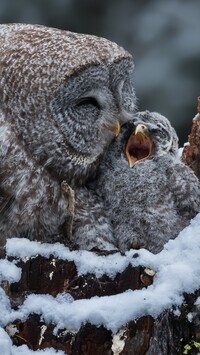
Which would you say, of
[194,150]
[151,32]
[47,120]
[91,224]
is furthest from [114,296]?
[151,32]

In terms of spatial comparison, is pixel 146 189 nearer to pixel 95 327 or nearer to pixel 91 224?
pixel 91 224

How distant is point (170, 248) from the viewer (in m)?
2.54

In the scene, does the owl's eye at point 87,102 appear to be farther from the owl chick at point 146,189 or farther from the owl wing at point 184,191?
the owl wing at point 184,191

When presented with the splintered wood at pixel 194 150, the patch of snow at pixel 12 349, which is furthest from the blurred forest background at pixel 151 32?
the patch of snow at pixel 12 349

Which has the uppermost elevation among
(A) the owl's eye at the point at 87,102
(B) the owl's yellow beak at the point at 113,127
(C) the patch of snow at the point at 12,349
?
(A) the owl's eye at the point at 87,102

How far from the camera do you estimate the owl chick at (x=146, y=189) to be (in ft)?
9.23

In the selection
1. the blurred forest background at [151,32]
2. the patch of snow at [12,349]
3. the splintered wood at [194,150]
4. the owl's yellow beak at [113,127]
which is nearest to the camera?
the patch of snow at [12,349]

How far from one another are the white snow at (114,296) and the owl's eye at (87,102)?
0.54 m

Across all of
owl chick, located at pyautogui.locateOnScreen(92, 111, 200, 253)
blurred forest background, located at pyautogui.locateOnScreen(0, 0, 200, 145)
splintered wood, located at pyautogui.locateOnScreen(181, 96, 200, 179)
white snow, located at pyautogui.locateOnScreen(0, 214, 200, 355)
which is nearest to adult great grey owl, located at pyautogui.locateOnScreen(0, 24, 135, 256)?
owl chick, located at pyautogui.locateOnScreen(92, 111, 200, 253)

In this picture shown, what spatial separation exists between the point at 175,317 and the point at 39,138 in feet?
2.40

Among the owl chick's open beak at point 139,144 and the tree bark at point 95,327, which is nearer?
the tree bark at point 95,327

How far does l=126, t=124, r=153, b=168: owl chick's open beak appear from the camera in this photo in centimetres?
300

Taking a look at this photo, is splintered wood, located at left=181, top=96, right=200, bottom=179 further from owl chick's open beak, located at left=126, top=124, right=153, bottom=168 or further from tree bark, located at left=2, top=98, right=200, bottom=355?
tree bark, located at left=2, top=98, right=200, bottom=355

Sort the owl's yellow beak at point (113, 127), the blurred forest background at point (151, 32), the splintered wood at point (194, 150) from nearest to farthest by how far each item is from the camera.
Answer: the owl's yellow beak at point (113, 127), the splintered wood at point (194, 150), the blurred forest background at point (151, 32)
